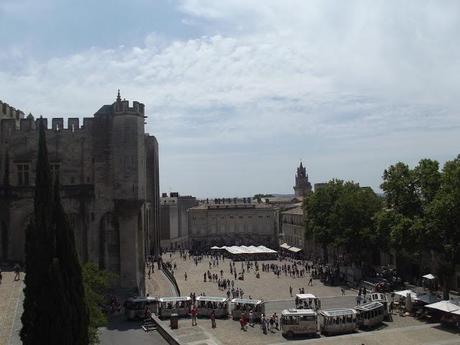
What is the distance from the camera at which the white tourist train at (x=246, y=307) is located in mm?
34969

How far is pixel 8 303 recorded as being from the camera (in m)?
28.4

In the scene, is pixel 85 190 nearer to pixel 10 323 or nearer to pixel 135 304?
pixel 135 304

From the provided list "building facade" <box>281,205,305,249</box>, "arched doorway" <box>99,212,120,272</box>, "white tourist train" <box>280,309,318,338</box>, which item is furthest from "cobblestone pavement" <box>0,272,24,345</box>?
"building facade" <box>281,205,305,249</box>

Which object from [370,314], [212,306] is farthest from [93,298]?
[370,314]

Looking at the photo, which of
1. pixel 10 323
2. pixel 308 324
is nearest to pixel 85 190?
pixel 10 323

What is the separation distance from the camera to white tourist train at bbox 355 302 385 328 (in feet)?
108

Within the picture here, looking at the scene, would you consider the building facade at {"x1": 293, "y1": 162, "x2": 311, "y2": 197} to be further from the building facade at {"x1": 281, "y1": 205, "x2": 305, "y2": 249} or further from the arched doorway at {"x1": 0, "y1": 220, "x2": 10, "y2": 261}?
the arched doorway at {"x1": 0, "y1": 220, "x2": 10, "y2": 261}

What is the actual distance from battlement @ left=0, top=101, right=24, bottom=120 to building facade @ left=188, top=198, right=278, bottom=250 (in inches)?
2520

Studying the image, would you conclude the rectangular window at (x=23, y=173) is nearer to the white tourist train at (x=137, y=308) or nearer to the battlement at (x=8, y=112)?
the battlement at (x=8, y=112)

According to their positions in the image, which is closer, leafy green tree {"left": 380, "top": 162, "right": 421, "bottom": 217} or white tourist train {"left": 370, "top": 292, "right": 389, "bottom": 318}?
white tourist train {"left": 370, "top": 292, "right": 389, "bottom": 318}

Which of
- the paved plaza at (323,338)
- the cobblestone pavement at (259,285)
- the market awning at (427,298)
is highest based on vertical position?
the market awning at (427,298)

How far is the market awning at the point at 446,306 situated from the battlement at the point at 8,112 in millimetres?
31804

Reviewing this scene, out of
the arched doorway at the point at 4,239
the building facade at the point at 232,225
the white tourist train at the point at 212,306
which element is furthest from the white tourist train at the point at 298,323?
the building facade at the point at 232,225

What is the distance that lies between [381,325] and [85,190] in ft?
71.0
